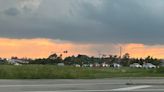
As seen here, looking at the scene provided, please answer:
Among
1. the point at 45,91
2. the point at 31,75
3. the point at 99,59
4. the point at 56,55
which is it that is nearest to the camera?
the point at 45,91

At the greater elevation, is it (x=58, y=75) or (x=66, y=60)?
(x=66, y=60)

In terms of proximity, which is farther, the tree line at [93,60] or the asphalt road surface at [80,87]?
the tree line at [93,60]

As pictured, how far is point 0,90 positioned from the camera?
20.4 metres

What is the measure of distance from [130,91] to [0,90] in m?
5.42

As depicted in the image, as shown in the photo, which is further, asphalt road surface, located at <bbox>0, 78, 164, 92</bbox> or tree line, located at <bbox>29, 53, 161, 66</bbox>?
tree line, located at <bbox>29, 53, 161, 66</bbox>

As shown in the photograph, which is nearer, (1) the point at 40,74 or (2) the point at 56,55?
(1) the point at 40,74

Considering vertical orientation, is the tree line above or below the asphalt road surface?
above

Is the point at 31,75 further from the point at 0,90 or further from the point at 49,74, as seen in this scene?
the point at 0,90

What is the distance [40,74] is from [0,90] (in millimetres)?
14087

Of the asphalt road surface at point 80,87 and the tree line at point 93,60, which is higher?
the tree line at point 93,60

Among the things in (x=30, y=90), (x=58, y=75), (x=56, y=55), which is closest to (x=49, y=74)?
(x=58, y=75)

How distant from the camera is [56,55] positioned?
6939 inches

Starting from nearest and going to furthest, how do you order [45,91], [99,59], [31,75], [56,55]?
1. [45,91]
2. [31,75]
3. [56,55]
4. [99,59]

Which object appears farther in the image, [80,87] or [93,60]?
[93,60]
